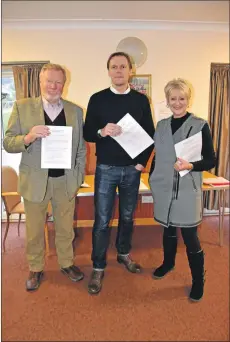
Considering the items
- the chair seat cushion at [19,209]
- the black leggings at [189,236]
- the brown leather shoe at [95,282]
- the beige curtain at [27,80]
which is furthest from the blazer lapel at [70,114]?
the brown leather shoe at [95,282]

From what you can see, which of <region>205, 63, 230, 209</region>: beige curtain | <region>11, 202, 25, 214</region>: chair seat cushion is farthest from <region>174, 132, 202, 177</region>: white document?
<region>11, 202, 25, 214</region>: chair seat cushion

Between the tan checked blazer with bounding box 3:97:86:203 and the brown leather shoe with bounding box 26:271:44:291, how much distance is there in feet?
1.32

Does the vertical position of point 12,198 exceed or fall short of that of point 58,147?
it falls short

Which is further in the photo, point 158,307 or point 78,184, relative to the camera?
point 158,307

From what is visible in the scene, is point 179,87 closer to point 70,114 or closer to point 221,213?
point 70,114

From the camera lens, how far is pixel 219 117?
1044mm

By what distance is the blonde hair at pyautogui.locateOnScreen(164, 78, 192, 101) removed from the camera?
90 cm

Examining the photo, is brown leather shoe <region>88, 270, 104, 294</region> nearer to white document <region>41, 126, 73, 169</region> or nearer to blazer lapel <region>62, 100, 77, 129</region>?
white document <region>41, 126, 73, 169</region>

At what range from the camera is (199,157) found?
946 millimetres

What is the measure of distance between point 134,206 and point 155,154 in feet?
0.66

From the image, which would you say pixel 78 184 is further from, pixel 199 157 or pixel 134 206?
pixel 199 157

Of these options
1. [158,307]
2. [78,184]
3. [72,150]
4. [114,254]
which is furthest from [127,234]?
[158,307]

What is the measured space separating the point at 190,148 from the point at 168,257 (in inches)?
18.5

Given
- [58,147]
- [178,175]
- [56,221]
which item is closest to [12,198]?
[56,221]
